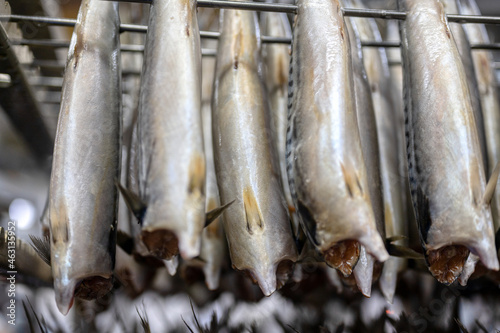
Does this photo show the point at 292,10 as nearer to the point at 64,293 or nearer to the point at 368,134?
the point at 368,134

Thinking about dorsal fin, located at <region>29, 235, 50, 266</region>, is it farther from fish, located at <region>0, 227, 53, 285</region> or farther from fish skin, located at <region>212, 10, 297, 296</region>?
fish skin, located at <region>212, 10, 297, 296</region>

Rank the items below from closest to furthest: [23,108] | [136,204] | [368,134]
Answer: [136,204] → [368,134] → [23,108]

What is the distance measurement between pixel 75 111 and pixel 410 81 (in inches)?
34.1

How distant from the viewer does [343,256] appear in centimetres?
99

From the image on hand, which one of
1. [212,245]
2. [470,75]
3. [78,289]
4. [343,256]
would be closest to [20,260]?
[78,289]

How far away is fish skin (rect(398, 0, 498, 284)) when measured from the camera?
37.3 inches

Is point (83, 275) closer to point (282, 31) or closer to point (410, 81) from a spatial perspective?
point (410, 81)

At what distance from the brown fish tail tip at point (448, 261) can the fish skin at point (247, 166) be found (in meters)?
0.34

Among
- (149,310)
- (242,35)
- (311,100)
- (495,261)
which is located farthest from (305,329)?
(242,35)

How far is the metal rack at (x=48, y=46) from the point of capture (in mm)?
1175

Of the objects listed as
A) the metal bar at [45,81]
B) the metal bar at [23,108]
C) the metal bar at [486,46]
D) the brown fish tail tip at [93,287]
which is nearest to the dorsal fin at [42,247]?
the brown fish tail tip at [93,287]

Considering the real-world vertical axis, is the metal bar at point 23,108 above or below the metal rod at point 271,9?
below

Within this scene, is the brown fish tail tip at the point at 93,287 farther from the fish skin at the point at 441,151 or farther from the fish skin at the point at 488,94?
the fish skin at the point at 488,94

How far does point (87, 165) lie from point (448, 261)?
91cm
